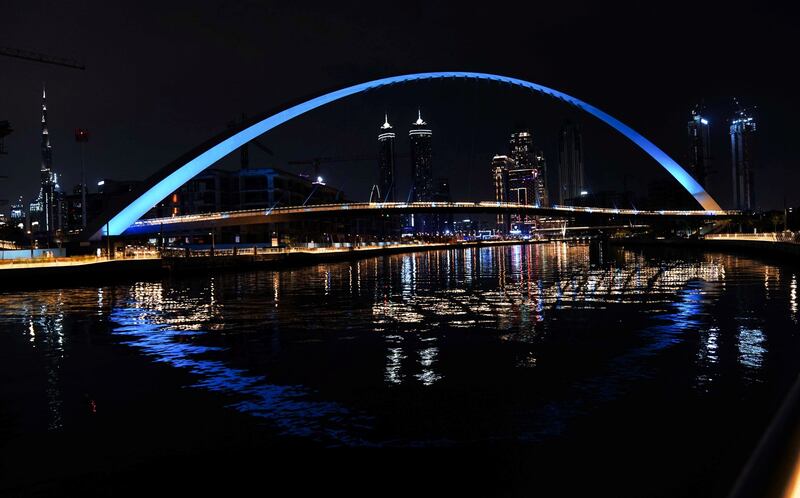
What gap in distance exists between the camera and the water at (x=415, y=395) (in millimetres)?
7527

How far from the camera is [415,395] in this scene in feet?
35.3

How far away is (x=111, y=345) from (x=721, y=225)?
143 metres

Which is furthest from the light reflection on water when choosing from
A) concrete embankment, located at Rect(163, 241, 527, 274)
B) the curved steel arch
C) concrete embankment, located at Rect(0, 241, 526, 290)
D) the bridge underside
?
the bridge underside

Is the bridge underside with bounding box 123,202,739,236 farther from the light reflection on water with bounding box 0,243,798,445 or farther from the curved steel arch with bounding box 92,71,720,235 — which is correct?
the light reflection on water with bounding box 0,243,798,445

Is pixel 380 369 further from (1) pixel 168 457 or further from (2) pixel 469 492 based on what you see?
(2) pixel 469 492

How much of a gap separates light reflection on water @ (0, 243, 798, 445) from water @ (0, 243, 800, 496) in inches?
2.8

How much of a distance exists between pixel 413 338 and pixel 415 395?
6399 millimetres

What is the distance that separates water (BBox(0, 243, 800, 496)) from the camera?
753cm

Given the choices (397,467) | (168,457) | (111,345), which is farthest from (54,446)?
(111,345)

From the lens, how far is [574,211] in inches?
4820

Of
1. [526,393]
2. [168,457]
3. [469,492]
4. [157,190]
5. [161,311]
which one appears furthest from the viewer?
[157,190]

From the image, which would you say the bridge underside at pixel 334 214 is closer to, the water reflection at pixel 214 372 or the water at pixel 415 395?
the water reflection at pixel 214 372

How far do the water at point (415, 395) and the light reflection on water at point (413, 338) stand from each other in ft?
0.23

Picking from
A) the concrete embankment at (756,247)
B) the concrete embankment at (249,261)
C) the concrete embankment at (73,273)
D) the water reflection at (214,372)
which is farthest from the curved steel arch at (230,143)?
the water reflection at (214,372)
